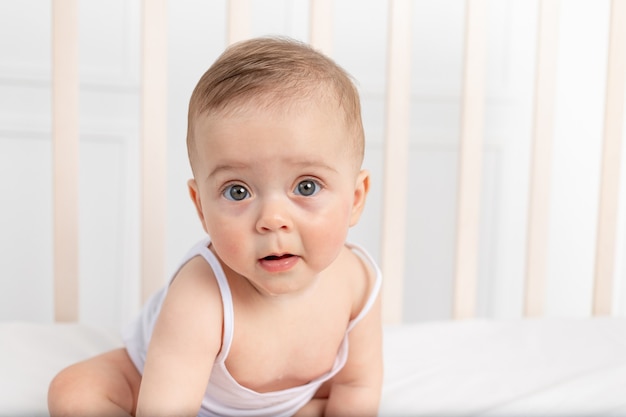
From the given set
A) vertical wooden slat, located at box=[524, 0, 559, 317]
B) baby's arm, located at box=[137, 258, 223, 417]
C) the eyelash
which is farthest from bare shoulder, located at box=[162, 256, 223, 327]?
vertical wooden slat, located at box=[524, 0, 559, 317]

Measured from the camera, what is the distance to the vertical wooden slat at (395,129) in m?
1.16

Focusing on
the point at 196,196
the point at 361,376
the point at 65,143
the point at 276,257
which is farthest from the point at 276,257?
the point at 65,143

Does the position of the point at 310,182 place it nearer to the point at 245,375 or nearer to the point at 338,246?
the point at 338,246

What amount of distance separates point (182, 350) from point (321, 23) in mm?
606

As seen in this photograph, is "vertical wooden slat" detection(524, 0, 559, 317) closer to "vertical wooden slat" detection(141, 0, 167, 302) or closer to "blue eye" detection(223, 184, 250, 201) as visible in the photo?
"vertical wooden slat" detection(141, 0, 167, 302)

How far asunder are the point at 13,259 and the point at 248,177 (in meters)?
1.11

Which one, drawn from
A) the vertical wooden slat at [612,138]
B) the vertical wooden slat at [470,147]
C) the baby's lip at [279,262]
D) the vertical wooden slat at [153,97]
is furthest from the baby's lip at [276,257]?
the vertical wooden slat at [612,138]

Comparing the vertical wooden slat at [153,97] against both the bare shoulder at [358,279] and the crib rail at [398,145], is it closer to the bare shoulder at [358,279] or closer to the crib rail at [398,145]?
the crib rail at [398,145]

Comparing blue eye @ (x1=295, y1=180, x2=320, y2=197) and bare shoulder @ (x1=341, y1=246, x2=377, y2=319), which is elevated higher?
blue eye @ (x1=295, y1=180, x2=320, y2=197)

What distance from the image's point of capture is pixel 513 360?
0.98m

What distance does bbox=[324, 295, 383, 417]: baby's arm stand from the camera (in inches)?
31.7

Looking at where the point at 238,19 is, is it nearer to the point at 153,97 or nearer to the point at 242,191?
the point at 153,97

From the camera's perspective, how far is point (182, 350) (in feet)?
2.21

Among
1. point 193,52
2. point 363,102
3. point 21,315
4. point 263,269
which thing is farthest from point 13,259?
point 263,269
